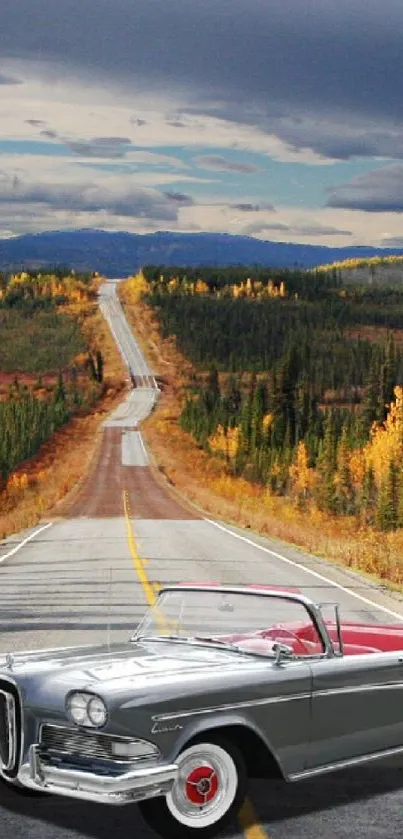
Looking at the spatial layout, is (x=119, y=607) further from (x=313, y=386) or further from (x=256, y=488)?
(x=313, y=386)

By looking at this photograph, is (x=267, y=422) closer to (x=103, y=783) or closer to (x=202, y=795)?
(x=202, y=795)

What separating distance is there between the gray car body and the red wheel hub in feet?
0.57

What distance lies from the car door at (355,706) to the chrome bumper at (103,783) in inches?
45.6

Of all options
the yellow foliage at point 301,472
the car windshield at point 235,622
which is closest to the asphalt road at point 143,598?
the car windshield at point 235,622

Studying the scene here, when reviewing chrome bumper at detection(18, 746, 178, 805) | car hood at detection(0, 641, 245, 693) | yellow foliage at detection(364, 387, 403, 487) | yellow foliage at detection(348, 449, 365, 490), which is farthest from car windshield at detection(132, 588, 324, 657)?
yellow foliage at detection(348, 449, 365, 490)

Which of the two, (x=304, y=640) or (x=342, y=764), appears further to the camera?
(x=304, y=640)

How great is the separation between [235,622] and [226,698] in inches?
41.3

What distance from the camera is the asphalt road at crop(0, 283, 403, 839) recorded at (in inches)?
265

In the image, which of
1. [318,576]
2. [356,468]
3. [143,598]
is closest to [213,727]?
[143,598]

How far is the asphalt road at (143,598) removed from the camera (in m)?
6.74

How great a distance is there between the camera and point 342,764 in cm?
717

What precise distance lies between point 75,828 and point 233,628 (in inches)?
61.8

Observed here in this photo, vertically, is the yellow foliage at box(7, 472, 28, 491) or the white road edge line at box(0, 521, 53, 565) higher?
the white road edge line at box(0, 521, 53, 565)

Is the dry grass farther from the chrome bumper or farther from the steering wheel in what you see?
the chrome bumper
